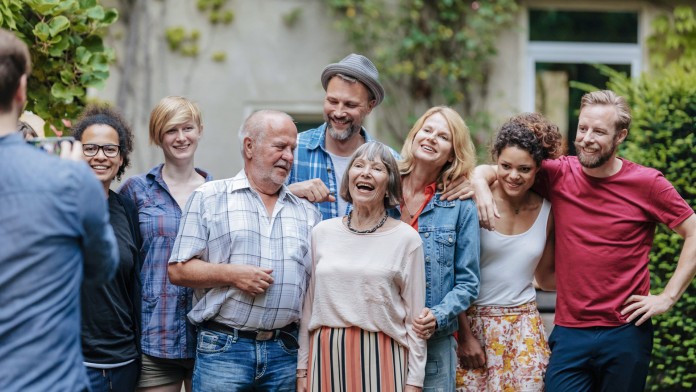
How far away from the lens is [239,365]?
357 centimetres

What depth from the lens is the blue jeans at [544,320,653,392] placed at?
12.5ft

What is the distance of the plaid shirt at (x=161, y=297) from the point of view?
381cm

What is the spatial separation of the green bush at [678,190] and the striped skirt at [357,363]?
211cm

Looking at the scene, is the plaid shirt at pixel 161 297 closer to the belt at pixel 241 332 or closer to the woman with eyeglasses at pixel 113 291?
the woman with eyeglasses at pixel 113 291

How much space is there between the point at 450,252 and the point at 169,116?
142 cm

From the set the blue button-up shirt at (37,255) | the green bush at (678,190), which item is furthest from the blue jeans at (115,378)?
the green bush at (678,190)

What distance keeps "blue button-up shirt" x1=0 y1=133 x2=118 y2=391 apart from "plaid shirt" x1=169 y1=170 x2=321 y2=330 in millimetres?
1119

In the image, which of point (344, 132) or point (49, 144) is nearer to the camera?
point (49, 144)

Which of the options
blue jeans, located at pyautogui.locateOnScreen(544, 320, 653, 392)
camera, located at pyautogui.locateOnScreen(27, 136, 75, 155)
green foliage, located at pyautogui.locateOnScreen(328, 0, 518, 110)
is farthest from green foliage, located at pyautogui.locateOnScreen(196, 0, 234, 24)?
camera, located at pyautogui.locateOnScreen(27, 136, 75, 155)

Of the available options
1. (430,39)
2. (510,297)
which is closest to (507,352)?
(510,297)

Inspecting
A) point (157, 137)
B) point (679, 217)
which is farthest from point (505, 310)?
point (157, 137)

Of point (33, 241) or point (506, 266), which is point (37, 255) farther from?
point (506, 266)

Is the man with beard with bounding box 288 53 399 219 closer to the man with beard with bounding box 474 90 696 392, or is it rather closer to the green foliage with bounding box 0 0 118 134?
the man with beard with bounding box 474 90 696 392

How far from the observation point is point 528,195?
4078 millimetres
